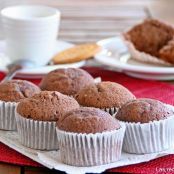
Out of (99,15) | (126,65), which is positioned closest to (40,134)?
(126,65)

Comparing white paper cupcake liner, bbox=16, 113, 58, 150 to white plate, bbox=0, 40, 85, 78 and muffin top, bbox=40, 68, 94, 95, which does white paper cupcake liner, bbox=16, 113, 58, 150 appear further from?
white plate, bbox=0, 40, 85, 78

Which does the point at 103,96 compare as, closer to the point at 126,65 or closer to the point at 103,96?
the point at 103,96

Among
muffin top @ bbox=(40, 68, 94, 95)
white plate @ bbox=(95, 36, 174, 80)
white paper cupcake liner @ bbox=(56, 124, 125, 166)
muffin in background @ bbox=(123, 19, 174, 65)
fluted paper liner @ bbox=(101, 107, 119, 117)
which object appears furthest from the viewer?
muffin in background @ bbox=(123, 19, 174, 65)

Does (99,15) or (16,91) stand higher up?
(16,91)

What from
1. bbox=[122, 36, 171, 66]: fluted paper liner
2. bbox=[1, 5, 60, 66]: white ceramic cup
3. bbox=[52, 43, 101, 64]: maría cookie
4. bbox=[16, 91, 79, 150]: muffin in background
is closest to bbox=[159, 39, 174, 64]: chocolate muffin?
bbox=[122, 36, 171, 66]: fluted paper liner

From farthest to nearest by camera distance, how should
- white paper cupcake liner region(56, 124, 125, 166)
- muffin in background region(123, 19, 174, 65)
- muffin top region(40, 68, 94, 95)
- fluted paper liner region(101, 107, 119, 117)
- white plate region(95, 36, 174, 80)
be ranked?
muffin in background region(123, 19, 174, 65) → white plate region(95, 36, 174, 80) → muffin top region(40, 68, 94, 95) → fluted paper liner region(101, 107, 119, 117) → white paper cupcake liner region(56, 124, 125, 166)

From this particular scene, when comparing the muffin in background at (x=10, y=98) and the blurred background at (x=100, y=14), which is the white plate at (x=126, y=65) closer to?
the blurred background at (x=100, y=14)

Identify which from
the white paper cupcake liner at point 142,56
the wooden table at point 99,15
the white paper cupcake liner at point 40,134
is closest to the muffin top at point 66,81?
the white paper cupcake liner at point 40,134
